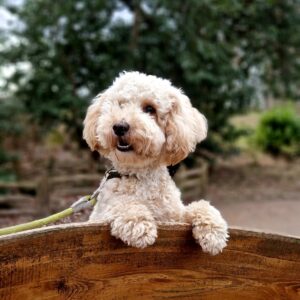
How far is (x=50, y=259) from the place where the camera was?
137 centimetres

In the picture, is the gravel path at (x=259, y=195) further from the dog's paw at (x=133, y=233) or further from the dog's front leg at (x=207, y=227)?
the dog's paw at (x=133, y=233)

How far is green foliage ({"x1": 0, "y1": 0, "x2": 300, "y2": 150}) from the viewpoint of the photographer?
10.7 metres

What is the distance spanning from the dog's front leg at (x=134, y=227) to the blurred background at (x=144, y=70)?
746 cm

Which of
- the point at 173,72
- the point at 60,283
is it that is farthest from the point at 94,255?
the point at 173,72

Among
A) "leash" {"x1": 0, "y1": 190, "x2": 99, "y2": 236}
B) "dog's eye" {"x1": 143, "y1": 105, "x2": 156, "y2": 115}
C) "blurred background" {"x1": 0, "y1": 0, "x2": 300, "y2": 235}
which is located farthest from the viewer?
"blurred background" {"x1": 0, "y1": 0, "x2": 300, "y2": 235}

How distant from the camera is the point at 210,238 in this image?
1589 mm

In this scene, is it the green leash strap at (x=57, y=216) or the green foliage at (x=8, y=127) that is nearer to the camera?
the green leash strap at (x=57, y=216)

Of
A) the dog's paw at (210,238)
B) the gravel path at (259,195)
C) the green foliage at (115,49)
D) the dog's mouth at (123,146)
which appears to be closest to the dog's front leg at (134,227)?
the dog's paw at (210,238)

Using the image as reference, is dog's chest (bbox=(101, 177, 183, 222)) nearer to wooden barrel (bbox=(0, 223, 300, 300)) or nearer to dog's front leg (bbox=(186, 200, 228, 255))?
dog's front leg (bbox=(186, 200, 228, 255))

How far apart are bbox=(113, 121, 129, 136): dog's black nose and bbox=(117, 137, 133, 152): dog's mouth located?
2 centimetres

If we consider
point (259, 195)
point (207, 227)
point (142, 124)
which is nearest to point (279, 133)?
point (259, 195)

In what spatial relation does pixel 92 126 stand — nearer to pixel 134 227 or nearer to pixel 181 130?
pixel 181 130

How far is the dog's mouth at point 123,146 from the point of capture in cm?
213

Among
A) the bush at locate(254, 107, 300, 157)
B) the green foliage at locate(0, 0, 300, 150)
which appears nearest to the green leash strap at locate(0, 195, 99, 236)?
the green foliage at locate(0, 0, 300, 150)
